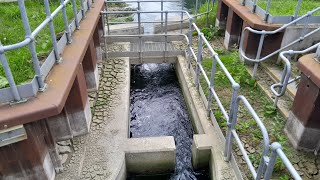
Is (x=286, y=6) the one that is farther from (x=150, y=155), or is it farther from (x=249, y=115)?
(x=150, y=155)

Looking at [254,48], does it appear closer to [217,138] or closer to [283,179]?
[217,138]

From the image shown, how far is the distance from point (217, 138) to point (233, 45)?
12.1 ft

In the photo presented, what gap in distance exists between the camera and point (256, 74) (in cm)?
607

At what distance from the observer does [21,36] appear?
14.6 ft

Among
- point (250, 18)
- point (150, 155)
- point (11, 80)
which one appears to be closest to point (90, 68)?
point (150, 155)

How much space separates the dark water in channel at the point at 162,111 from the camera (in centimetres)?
505

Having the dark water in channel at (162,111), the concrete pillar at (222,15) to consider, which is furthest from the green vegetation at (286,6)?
the dark water in channel at (162,111)

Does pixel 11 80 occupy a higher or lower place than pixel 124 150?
higher

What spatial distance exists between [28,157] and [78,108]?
1.27 meters

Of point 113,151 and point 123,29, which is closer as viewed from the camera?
point 113,151

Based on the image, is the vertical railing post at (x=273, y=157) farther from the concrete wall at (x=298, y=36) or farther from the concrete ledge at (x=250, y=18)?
the concrete wall at (x=298, y=36)

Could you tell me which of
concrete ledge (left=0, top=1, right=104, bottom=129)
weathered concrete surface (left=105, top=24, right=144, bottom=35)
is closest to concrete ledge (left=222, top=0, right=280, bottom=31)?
weathered concrete surface (left=105, top=24, right=144, bottom=35)

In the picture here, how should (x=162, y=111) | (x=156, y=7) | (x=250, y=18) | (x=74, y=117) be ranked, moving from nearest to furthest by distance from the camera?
(x=74, y=117) < (x=250, y=18) < (x=162, y=111) < (x=156, y=7)

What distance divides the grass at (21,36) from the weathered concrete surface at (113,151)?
148cm
